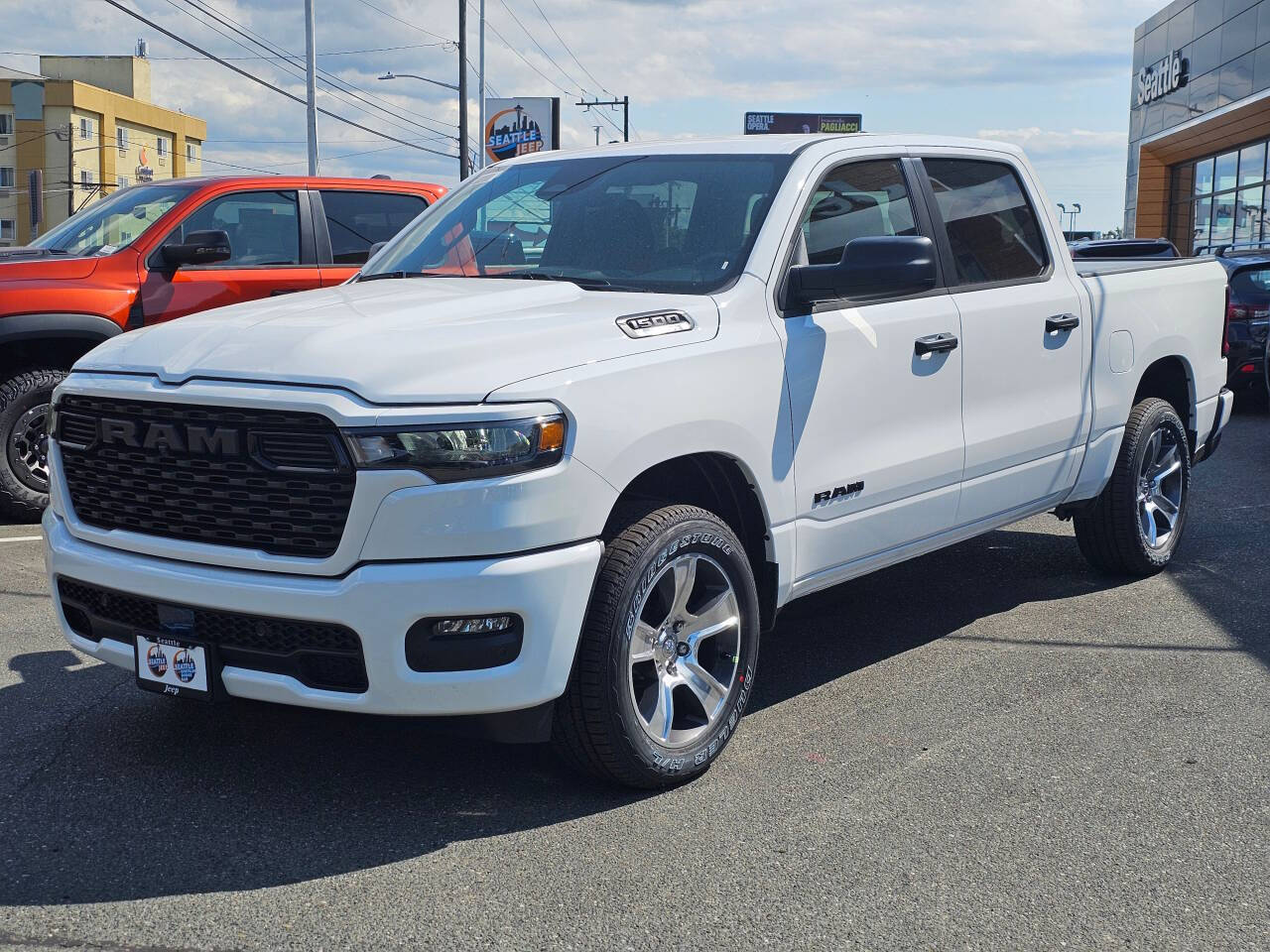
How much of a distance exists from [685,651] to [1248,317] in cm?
1164

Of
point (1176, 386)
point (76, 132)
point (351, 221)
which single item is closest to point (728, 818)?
point (1176, 386)

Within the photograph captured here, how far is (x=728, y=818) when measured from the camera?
157 inches

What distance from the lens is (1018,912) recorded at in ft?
11.2

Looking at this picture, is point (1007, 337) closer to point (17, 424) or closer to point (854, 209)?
point (854, 209)

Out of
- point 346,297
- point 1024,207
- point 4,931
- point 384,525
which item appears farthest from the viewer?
point 1024,207


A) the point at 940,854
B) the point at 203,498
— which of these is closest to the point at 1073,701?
the point at 940,854

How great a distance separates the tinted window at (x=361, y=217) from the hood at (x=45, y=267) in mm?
1574

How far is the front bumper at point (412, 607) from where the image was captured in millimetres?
3633

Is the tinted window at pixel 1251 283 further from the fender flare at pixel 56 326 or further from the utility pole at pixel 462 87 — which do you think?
the utility pole at pixel 462 87

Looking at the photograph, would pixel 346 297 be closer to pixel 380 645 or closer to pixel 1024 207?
pixel 380 645

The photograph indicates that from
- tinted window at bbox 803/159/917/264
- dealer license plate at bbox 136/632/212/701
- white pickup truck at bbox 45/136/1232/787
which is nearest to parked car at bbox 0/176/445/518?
white pickup truck at bbox 45/136/1232/787

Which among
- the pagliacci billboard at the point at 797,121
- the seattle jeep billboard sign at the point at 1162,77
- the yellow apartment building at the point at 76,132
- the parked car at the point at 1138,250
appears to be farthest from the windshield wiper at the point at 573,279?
the pagliacci billboard at the point at 797,121

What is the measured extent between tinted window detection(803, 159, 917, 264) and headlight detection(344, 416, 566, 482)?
165cm

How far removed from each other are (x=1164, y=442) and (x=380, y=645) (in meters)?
Result: 4.54
